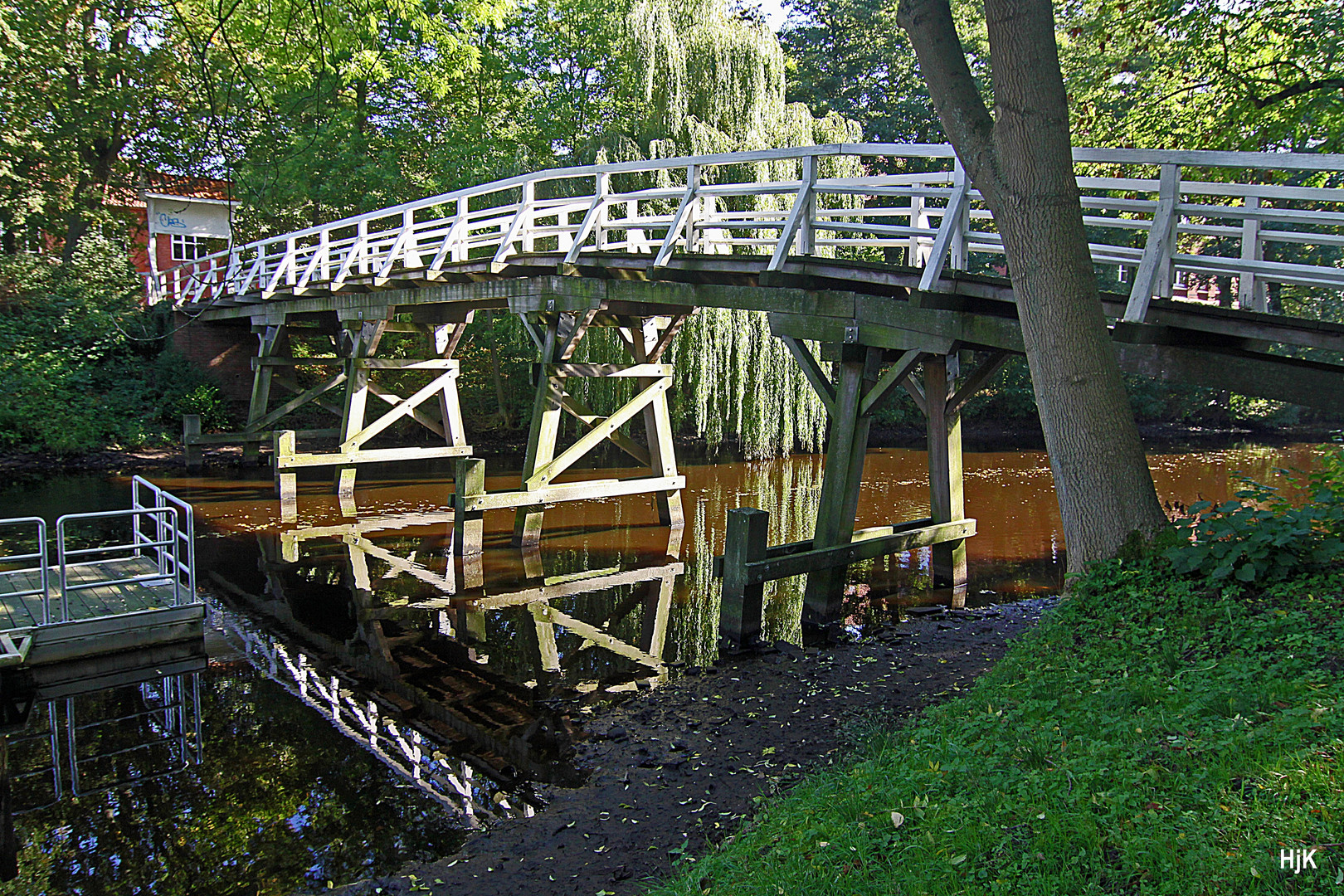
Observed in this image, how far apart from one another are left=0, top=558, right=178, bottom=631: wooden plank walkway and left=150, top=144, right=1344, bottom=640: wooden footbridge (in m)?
2.60

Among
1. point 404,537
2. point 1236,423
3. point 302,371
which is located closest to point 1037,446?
point 1236,423

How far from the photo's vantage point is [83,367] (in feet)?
66.8

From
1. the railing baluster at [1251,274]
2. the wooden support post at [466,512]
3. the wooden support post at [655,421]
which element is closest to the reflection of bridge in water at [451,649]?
the wooden support post at [466,512]

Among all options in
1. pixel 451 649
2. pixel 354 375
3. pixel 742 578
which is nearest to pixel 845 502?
pixel 742 578

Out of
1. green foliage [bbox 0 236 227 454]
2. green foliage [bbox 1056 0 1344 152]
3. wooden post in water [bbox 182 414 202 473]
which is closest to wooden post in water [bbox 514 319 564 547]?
green foliage [bbox 1056 0 1344 152]

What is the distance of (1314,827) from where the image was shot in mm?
2643

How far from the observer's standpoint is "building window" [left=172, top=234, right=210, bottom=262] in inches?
1110

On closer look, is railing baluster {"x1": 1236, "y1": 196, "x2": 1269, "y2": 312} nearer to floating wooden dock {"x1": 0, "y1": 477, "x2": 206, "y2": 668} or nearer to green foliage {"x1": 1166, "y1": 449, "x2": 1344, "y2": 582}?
green foliage {"x1": 1166, "y1": 449, "x2": 1344, "y2": 582}

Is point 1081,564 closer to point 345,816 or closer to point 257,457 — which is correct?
point 345,816

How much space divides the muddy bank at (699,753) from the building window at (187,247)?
27107 mm

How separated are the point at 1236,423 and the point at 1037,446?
885 centimetres

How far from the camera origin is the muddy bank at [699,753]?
4.08 m

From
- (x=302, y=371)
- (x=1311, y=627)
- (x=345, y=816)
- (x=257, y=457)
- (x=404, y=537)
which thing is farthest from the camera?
(x=302, y=371)

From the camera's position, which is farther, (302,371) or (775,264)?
(302,371)
